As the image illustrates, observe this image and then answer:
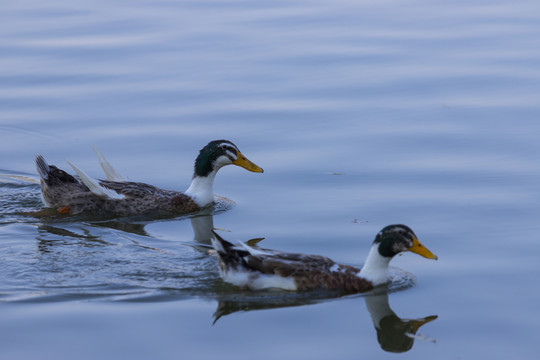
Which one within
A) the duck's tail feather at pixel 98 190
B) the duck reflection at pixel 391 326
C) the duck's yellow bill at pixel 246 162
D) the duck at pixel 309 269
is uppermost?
the duck's yellow bill at pixel 246 162

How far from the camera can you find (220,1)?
2250 cm

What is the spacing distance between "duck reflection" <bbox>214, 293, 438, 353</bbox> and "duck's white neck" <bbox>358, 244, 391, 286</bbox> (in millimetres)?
170

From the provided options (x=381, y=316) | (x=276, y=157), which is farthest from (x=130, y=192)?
(x=381, y=316)

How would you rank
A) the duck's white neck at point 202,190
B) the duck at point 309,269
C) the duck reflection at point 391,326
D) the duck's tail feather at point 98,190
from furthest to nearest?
the duck's white neck at point 202,190
the duck's tail feather at point 98,190
the duck at point 309,269
the duck reflection at point 391,326

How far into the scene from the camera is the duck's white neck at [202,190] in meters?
12.3

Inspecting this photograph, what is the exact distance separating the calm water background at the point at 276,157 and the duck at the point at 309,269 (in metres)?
0.18

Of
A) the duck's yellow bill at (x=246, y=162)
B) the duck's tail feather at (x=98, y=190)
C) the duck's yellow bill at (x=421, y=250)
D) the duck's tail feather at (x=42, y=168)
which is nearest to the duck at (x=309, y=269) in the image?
the duck's yellow bill at (x=421, y=250)

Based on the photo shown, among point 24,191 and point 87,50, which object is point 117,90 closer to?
point 87,50

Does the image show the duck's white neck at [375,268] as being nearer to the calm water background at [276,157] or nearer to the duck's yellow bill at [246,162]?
the calm water background at [276,157]

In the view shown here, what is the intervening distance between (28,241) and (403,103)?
6877 millimetres

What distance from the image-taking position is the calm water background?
28.0ft

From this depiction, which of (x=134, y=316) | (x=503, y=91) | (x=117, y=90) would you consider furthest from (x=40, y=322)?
(x=503, y=91)

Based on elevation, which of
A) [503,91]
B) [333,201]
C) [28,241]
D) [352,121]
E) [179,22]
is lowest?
[28,241]

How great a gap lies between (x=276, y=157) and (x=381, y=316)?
491cm
